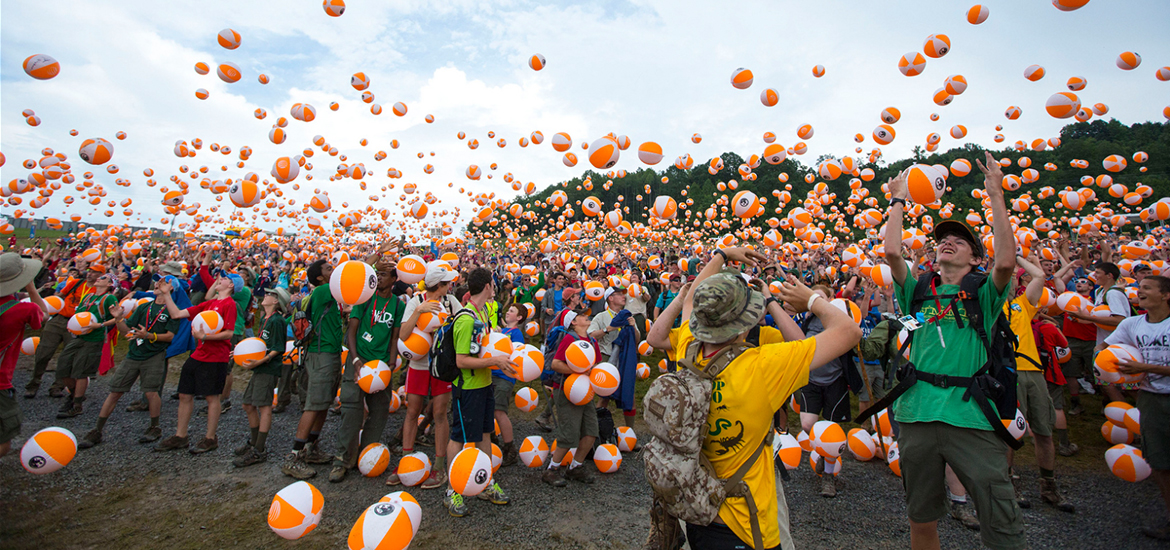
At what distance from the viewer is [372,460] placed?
4.34m

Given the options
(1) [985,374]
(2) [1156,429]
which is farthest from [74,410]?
(2) [1156,429]

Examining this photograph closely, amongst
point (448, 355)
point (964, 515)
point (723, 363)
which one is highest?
point (723, 363)

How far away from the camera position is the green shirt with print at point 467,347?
3656 mm

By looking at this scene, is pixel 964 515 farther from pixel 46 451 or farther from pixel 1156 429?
pixel 46 451

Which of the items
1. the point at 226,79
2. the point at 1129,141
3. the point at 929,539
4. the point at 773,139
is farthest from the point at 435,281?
the point at 1129,141

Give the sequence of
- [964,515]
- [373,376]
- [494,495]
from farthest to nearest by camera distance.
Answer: [373,376] → [494,495] → [964,515]

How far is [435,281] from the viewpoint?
397 cm

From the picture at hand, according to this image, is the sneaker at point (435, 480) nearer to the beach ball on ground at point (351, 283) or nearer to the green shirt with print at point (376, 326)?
the green shirt with print at point (376, 326)

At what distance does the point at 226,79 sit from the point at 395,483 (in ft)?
24.1

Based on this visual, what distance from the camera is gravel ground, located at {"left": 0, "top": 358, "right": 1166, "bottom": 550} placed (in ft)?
11.1

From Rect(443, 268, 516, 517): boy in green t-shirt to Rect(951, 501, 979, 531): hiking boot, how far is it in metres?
3.52

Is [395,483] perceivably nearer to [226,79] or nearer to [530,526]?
[530,526]

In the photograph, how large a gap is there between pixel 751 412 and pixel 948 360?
1.44 m

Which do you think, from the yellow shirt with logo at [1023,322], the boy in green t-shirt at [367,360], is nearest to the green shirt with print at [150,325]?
the boy in green t-shirt at [367,360]
